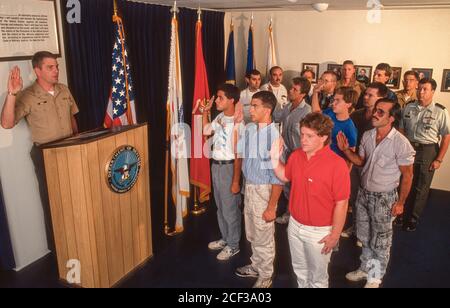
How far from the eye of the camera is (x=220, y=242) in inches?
153

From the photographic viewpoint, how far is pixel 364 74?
564cm

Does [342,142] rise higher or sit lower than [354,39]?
lower

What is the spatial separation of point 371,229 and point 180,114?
7.03 feet

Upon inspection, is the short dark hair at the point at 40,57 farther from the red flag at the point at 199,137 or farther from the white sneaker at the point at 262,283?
the white sneaker at the point at 262,283

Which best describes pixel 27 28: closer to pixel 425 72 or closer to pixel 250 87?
pixel 250 87

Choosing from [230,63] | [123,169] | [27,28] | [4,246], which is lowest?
[4,246]

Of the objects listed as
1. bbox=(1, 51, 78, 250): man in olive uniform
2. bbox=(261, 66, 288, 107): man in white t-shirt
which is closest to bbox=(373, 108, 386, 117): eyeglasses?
bbox=(261, 66, 288, 107): man in white t-shirt

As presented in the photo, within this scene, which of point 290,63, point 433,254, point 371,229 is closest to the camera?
point 371,229

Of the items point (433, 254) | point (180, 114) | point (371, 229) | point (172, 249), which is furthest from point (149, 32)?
point (433, 254)

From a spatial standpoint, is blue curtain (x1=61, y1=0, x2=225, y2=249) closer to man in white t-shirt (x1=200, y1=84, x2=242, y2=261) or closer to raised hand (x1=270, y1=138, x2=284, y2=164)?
man in white t-shirt (x1=200, y1=84, x2=242, y2=261)

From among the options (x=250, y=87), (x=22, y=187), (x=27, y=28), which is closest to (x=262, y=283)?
(x=22, y=187)

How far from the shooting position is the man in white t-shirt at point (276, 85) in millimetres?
5352

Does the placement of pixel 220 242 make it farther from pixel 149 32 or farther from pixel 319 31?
pixel 319 31

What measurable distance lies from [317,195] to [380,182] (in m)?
0.80
